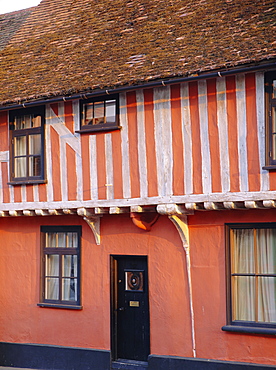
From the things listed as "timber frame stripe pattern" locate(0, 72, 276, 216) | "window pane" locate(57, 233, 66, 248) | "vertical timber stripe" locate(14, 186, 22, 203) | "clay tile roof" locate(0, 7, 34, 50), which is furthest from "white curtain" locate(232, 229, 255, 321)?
"clay tile roof" locate(0, 7, 34, 50)

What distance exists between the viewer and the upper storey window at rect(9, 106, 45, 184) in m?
11.5

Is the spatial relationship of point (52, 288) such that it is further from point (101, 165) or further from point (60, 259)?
point (101, 165)

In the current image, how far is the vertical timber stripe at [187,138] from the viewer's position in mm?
9812

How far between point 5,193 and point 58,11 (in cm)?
519

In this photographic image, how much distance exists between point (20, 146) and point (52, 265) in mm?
2562

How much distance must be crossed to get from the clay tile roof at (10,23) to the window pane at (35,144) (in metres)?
3.69

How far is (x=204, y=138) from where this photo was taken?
384 inches

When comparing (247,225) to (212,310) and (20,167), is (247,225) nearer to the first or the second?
(212,310)

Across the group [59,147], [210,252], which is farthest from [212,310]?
[59,147]

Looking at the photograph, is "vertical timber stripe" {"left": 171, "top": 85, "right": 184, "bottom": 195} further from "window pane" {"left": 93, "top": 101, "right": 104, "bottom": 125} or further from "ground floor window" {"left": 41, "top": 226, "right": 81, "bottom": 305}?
"ground floor window" {"left": 41, "top": 226, "right": 81, "bottom": 305}

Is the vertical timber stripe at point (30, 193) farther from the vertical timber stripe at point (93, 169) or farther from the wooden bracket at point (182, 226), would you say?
the wooden bracket at point (182, 226)

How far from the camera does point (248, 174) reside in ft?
30.5

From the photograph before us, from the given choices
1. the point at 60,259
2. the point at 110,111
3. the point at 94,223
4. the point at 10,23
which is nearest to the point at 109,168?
the point at 110,111

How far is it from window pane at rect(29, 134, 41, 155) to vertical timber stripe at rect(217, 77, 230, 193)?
154 inches
